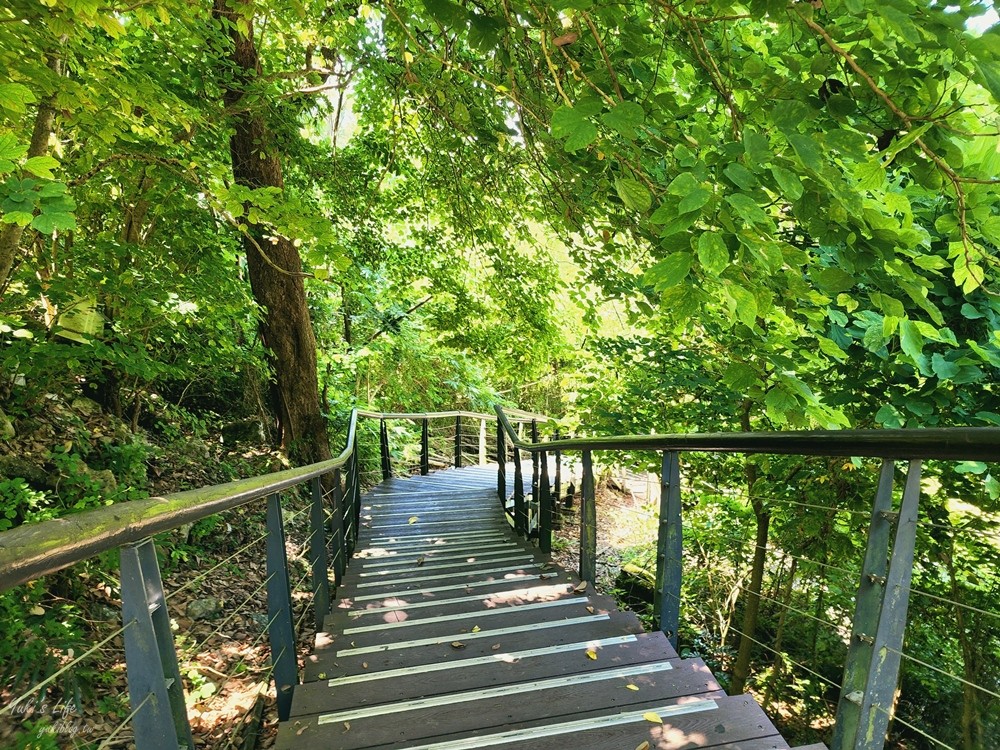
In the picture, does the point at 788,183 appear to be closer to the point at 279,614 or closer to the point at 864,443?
the point at 864,443

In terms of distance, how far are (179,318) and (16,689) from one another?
95.4 inches

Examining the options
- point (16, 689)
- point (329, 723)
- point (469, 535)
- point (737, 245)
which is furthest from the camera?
point (469, 535)

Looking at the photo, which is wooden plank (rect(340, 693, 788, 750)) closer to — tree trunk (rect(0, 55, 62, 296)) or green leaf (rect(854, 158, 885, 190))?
green leaf (rect(854, 158, 885, 190))

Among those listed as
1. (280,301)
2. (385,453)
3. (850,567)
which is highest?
(280,301)

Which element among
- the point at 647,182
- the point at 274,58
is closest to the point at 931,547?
the point at 647,182

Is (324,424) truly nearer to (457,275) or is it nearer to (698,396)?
(457,275)

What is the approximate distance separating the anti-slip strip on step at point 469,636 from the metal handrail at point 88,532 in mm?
1272

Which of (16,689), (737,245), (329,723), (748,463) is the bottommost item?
(16,689)

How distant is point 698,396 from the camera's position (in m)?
4.39

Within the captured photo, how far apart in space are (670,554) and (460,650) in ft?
3.24

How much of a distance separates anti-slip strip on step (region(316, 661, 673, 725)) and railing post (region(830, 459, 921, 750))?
2.67ft

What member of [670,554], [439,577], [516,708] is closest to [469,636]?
[516,708]

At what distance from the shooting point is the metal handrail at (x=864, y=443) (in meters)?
1.02

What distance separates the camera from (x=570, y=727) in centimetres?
168
